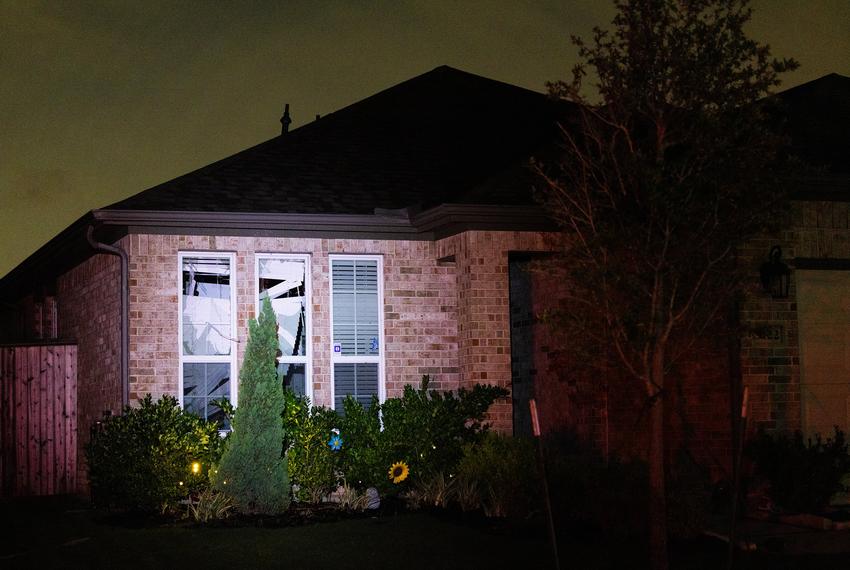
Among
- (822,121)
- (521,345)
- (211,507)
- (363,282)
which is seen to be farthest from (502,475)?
(822,121)

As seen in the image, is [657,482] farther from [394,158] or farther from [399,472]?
[394,158]

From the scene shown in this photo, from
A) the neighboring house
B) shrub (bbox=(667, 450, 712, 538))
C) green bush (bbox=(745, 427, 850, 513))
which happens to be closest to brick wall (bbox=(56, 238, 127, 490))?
the neighboring house

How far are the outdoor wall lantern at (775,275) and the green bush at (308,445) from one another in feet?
16.8

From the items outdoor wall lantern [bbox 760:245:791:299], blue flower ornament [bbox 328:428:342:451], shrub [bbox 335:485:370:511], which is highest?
outdoor wall lantern [bbox 760:245:791:299]

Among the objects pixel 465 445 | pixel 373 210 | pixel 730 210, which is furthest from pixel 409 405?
pixel 730 210

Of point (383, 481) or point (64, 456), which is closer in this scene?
point (383, 481)

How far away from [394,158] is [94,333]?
499 cm

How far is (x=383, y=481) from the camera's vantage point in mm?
13688

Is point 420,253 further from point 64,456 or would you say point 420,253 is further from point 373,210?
point 64,456

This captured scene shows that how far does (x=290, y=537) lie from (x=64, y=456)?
26.9ft

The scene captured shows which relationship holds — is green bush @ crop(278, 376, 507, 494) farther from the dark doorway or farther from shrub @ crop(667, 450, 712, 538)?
shrub @ crop(667, 450, 712, 538)

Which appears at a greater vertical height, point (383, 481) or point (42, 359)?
point (42, 359)

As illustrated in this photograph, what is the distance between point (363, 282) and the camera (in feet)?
52.2

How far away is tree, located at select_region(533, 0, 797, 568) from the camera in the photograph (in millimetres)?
9234
